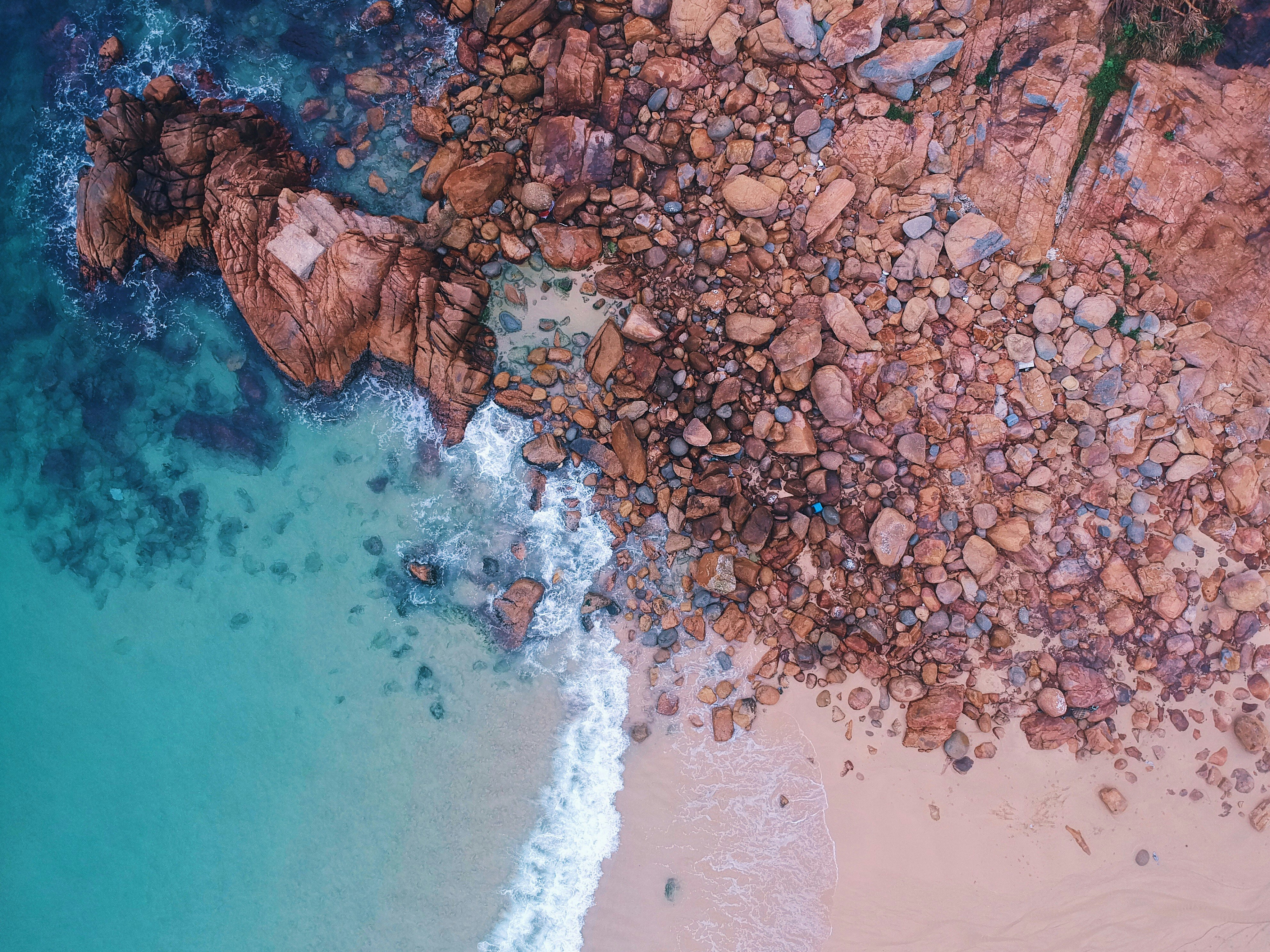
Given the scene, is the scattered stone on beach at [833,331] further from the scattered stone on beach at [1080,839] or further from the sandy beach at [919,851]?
the scattered stone on beach at [1080,839]

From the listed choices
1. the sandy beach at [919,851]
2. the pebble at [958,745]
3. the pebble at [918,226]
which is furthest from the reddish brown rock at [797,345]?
the pebble at [958,745]

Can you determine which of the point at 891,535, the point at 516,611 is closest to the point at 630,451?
the point at 516,611

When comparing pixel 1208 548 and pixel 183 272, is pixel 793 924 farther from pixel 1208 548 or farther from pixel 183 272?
pixel 183 272

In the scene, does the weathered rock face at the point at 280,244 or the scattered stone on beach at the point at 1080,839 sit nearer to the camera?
the scattered stone on beach at the point at 1080,839

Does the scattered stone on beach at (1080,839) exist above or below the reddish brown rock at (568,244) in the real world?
below

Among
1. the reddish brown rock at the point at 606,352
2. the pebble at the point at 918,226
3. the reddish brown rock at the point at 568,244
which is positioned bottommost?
the reddish brown rock at the point at 606,352

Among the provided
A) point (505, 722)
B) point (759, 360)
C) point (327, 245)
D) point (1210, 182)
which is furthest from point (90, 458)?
point (1210, 182)
